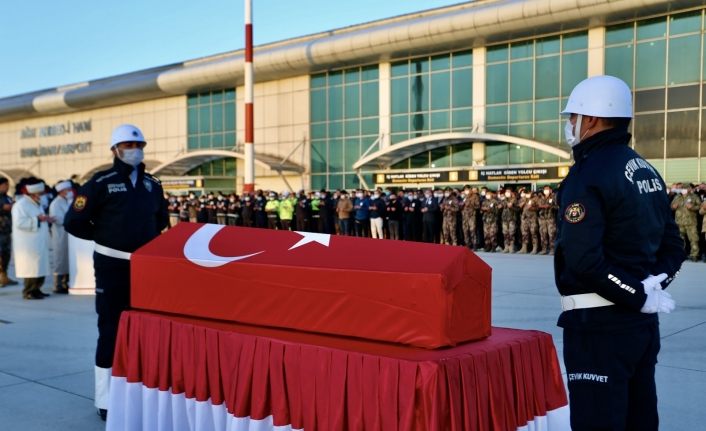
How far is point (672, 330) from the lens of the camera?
23.0 ft

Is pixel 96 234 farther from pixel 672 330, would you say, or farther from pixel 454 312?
pixel 672 330

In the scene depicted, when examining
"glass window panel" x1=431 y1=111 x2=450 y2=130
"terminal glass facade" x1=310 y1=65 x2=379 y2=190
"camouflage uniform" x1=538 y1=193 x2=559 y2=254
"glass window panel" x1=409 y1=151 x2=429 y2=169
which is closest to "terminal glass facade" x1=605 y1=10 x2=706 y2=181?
"glass window panel" x1=431 y1=111 x2=450 y2=130

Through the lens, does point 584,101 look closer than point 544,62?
Yes

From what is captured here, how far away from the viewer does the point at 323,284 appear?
3188mm

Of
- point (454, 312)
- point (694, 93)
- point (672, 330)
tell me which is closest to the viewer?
point (454, 312)

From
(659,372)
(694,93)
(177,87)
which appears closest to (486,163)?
(694,93)

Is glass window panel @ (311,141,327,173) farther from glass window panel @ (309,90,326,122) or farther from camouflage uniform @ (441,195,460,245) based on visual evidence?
camouflage uniform @ (441,195,460,245)

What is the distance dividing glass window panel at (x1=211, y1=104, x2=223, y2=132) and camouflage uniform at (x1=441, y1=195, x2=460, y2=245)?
70.2ft

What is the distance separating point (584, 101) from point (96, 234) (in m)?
3.44

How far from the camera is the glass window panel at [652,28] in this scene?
23.2 meters

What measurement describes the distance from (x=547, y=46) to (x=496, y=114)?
3281mm

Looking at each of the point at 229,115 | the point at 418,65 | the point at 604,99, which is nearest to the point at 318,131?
the point at 229,115

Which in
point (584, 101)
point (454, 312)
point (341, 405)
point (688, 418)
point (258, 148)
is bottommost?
point (688, 418)

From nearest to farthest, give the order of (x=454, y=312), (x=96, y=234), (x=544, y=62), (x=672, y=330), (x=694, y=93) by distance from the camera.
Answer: (x=454, y=312)
(x=96, y=234)
(x=672, y=330)
(x=694, y=93)
(x=544, y=62)
